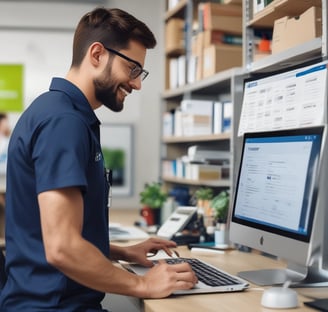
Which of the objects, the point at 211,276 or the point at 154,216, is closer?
the point at 211,276

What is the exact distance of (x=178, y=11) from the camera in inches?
152

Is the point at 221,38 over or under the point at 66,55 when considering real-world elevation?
under

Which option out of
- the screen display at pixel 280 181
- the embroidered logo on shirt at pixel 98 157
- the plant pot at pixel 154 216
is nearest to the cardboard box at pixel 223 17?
the plant pot at pixel 154 216

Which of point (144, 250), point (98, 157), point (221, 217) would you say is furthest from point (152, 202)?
point (98, 157)

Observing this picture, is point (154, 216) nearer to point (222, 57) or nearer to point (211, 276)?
point (222, 57)

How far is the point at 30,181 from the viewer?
1.46 meters

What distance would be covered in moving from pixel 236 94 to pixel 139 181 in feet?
6.35

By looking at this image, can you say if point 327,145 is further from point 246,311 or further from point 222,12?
point 222,12

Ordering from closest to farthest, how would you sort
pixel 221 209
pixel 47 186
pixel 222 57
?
pixel 47 186, pixel 221 209, pixel 222 57

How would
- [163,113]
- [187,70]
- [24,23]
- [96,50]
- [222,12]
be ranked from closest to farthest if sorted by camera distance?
[96,50] → [222,12] → [187,70] → [163,113] → [24,23]

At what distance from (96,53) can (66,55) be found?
9.00ft

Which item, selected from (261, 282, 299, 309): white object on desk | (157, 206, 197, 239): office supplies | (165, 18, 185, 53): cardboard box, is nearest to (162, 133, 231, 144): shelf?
(157, 206, 197, 239): office supplies

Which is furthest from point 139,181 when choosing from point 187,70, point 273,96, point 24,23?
point 273,96

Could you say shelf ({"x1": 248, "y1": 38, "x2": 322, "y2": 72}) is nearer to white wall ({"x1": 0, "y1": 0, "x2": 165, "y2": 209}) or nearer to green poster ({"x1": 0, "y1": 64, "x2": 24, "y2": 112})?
white wall ({"x1": 0, "y1": 0, "x2": 165, "y2": 209})
